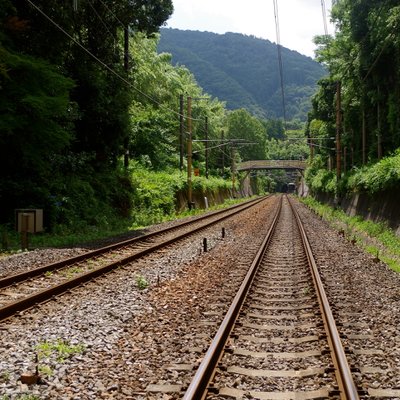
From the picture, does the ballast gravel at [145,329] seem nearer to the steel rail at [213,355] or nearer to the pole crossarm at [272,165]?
the steel rail at [213,355]

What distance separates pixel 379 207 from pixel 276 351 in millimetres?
20549

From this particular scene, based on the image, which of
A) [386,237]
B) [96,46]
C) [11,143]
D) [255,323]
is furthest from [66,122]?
[255,323]

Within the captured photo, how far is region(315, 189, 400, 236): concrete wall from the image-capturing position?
2198 centimetres

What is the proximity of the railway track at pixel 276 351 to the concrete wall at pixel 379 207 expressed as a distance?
12196mm

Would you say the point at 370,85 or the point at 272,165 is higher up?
Answer: the point at 370,85

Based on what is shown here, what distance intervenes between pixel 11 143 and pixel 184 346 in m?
14.8

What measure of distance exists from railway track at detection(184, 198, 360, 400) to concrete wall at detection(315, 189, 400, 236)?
12196 mm

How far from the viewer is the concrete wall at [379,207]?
2198cm

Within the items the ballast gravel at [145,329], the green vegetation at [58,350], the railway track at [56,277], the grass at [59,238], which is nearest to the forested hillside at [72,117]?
the grass at [59,238]

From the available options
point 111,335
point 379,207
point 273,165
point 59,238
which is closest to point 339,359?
point 111,335

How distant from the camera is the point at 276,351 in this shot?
6.38m

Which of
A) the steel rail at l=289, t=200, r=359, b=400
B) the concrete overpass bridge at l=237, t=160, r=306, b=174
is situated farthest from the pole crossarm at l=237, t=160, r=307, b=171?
the steel rail at l=289, t=200, r=359, b=400

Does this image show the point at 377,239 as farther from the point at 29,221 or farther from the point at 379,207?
the point at 29,221

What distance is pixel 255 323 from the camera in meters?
7.70
